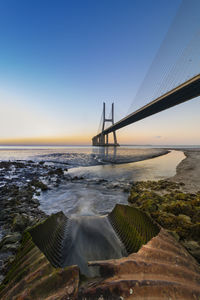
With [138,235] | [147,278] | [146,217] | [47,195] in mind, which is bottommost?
[47,195]

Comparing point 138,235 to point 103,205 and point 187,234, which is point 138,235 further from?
point 103,205

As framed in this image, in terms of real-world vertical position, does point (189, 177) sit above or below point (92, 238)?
below

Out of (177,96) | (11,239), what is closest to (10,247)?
(11,239)

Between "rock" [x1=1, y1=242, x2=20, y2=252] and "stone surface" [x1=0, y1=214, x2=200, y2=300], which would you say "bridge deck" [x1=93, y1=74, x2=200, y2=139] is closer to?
"stone surface" [x1=0, y1=214, x2=200, y2=300]

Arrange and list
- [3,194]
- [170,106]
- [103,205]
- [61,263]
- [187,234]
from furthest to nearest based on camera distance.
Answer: [170,106] < [3,194] < [103,205] < [187,234] < [61,263]

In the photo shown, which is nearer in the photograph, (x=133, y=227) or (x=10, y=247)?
(x=10, y=247)

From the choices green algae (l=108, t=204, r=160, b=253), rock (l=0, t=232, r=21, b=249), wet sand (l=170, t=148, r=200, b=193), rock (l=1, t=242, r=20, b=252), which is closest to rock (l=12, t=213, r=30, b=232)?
rock (l=0, t=232, r=21, b=249)

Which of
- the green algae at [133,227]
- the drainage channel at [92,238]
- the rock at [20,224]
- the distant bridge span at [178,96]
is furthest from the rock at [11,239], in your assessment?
the distant bridge span at [178,96]

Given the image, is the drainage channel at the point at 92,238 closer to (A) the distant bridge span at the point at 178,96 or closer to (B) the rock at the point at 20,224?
(B) the rock at the point at 20,224

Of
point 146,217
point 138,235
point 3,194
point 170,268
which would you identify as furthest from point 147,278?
point 3,194

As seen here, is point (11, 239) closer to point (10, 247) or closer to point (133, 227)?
point (10, 247)

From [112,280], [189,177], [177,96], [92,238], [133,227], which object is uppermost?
[177,96]
